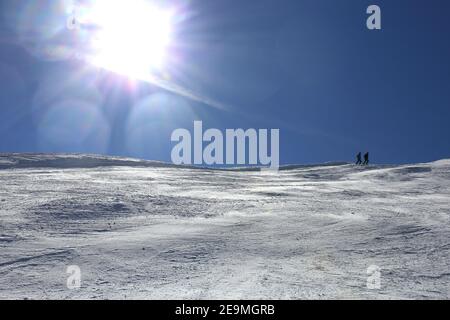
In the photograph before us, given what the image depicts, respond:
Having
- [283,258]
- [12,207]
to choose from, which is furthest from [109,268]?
[12,207]

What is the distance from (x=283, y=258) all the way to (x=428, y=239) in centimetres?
400

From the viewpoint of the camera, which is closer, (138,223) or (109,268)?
(109,268)

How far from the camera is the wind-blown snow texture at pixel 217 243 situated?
7984 millimetres

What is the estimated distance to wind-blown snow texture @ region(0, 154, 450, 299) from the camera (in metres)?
7.98

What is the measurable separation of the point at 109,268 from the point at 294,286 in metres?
3.81

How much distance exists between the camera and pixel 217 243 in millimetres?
10844

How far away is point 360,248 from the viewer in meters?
10.5

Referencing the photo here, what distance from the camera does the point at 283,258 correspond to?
9844 millimetres

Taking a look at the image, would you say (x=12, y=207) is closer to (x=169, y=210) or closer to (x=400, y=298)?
(x=169, y=210)
